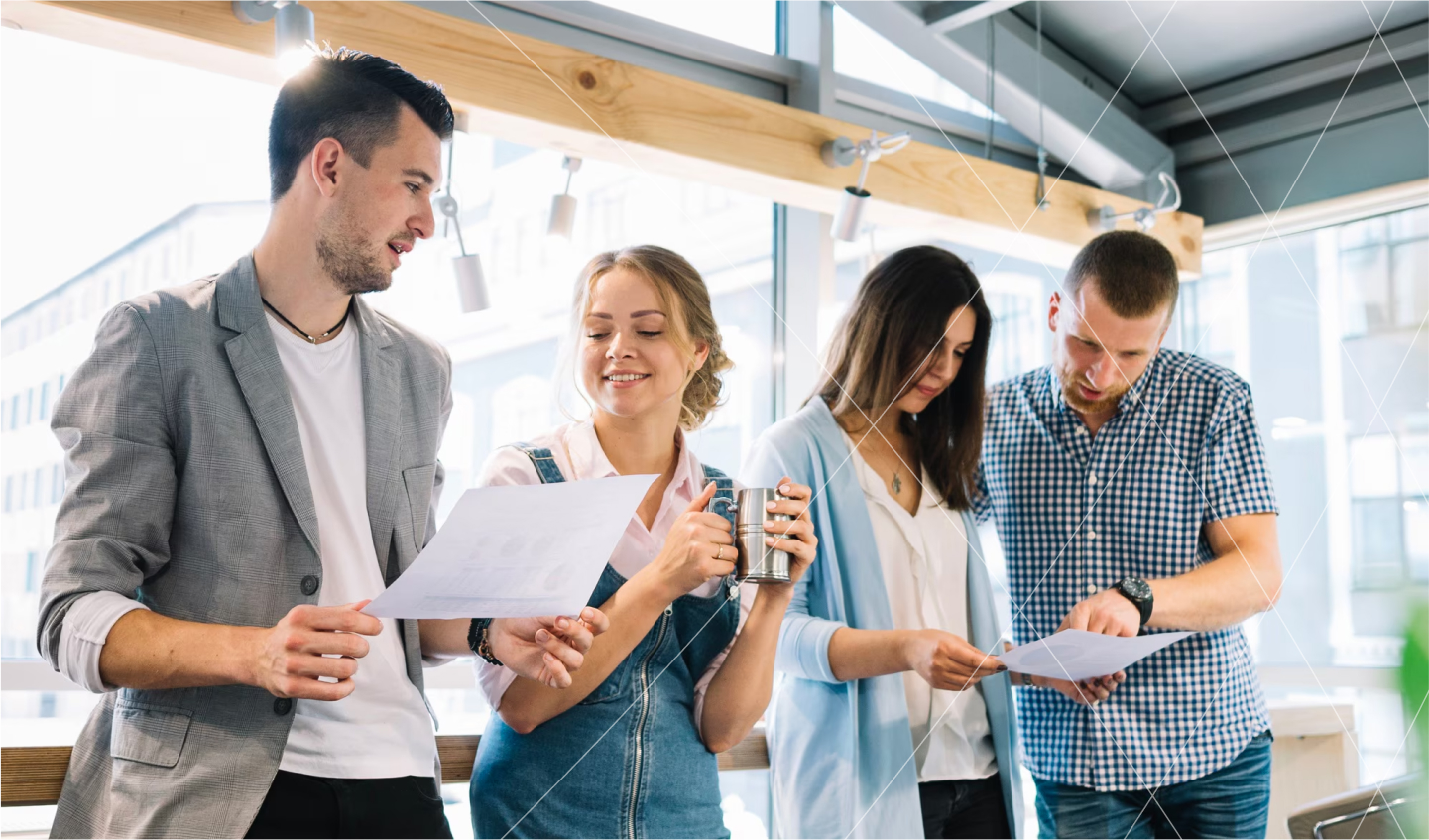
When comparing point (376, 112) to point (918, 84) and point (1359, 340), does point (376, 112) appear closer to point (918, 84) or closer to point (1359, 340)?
point (918, 84)

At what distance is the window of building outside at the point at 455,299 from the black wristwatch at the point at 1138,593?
1.62 feet

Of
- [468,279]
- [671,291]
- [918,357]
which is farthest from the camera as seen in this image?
[468,279]

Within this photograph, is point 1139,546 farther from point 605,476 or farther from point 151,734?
point 151,734

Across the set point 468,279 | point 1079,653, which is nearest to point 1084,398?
point 1079,653

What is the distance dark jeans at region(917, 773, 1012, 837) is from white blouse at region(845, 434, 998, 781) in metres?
0.01

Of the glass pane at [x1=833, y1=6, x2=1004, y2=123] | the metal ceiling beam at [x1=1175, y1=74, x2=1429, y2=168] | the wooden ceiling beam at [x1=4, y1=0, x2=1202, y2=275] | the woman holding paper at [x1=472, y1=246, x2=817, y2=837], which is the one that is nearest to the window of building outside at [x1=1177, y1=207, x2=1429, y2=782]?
the metal ceiling beam at [x1=1175, y1=74, x2=1429, y2=168]

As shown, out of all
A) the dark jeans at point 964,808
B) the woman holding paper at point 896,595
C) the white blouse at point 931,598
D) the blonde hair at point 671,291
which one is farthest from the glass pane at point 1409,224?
the blonde hair at point 671,291

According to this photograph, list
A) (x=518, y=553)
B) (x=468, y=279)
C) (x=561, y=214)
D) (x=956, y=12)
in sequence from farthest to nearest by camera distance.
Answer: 1. (x=956, y=12)
2. (x=561, y=214)
3. (x=468, y=279)
4. (x=518, y=553)

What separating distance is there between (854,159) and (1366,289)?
1.13m

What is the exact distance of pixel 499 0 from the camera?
1801 mm

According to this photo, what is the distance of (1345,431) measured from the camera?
7.55ft

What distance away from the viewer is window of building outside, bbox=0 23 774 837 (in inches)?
56.4

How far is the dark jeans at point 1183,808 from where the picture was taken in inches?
53.4

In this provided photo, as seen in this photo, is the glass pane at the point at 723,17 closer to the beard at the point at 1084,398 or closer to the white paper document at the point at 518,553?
the beard at the point at 1084,398
